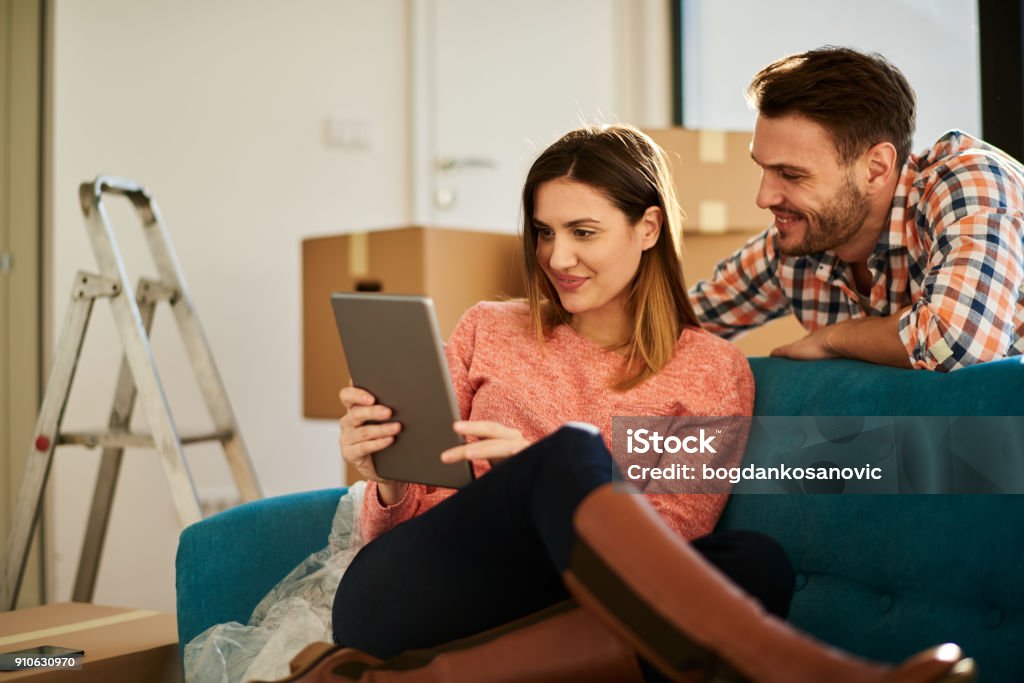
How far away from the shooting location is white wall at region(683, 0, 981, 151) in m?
2.63

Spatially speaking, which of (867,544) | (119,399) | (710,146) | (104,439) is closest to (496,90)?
(710,146)

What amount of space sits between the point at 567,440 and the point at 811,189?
29.9 inches

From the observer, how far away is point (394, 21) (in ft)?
10.7

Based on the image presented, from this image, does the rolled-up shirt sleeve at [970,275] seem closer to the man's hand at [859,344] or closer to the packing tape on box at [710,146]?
the man's hand at [859,344]

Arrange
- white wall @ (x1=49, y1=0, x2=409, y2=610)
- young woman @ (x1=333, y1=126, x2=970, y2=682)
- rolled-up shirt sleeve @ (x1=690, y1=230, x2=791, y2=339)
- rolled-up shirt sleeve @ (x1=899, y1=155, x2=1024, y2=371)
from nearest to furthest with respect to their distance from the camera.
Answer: young woman @ (x1=333, y1=126, x2=970, y2=682) < rolled-up shirt sleeve @ (x1=899, y1=155, x2=1024, y2=371) < rolled-up shirt sleeve @ (x1=690, y1=230, x2=791, y2=339) < white wall @ (x1=49, y1=0, x2=409, y2=610)

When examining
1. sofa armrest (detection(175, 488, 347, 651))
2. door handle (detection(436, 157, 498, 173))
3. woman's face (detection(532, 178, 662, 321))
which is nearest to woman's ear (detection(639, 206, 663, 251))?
woman's face (detection(532, 178, 662, 321))

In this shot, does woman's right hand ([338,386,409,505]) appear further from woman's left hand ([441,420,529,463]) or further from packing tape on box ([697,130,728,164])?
packing tape on box ([697,130,728,164])

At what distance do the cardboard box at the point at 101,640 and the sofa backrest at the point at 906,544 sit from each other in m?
0.85

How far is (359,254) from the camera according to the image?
2.54 meters

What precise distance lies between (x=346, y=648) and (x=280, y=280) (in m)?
2.00

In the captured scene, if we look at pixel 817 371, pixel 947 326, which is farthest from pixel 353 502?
pixel 947 326

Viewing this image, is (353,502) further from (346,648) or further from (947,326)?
(947,326)

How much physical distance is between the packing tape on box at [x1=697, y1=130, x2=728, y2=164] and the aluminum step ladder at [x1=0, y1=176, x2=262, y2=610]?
1191mm

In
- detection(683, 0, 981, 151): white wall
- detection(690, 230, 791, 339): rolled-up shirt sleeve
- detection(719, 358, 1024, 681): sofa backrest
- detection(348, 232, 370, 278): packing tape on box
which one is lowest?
detection(719, 358, 1024, 681): sofa backrest
